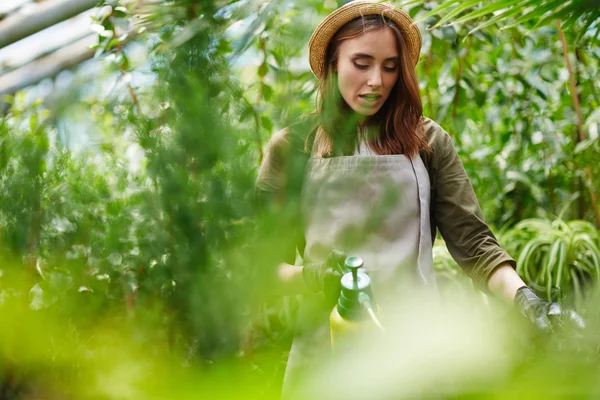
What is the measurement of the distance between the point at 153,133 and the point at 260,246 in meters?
0.10

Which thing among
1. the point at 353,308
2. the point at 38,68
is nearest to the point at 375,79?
the point at 353,308

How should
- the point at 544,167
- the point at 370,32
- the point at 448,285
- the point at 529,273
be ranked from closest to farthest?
1. the point at 370,32
2. the point at 448,285
3. the point at 529,273
4. the point at 544,167

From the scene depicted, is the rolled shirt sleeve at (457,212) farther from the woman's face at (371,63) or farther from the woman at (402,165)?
the woman's face at (371,63)

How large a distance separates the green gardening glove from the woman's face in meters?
0.36

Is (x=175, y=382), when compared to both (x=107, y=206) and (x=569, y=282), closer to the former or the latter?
(x=107, y=206)

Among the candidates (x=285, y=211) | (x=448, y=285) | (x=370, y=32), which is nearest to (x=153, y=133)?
(x=285, y=211)

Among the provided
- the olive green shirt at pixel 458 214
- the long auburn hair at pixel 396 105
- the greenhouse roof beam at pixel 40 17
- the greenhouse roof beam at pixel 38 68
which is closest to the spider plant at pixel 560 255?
the olive green shirt at pixel 458 214

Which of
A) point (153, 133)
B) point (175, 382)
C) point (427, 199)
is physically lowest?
point (427, 199)

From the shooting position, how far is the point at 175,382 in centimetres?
33

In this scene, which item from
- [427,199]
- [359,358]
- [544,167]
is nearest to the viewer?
[359,358]

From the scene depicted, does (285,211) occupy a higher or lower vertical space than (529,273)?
higher

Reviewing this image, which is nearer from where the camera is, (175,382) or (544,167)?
(175,382)

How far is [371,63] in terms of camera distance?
3.24ft

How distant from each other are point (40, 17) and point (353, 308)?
2.69 m
